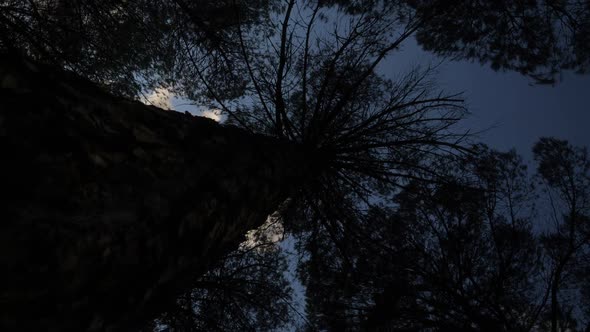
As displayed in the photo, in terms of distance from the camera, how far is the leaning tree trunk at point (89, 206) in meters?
0.60

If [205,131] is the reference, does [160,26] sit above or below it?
above

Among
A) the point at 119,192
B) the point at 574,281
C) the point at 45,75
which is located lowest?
the point at 119,192

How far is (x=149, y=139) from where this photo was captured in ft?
3.57

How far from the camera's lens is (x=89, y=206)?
730mm

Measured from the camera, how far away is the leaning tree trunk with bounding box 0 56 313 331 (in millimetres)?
597

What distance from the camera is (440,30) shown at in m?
5.03

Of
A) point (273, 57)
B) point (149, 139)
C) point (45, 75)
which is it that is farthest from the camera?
point (273, 57)

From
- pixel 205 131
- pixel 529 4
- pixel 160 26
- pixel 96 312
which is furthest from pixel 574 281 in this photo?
pixel 160 26

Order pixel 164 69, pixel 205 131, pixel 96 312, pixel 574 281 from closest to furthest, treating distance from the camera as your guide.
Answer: pixel 96 312 → pixel 205 131 → pixel 164 69 → pixel 574 281

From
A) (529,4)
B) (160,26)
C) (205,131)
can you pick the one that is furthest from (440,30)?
(205,131)

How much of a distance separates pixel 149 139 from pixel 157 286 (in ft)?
1.58

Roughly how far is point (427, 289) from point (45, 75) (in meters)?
6.02

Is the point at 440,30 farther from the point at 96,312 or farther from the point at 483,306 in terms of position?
the point at 96,312

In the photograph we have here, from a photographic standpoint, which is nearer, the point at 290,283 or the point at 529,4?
the point at 529,4
